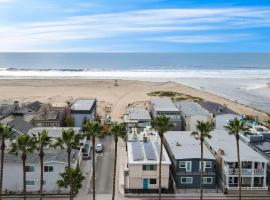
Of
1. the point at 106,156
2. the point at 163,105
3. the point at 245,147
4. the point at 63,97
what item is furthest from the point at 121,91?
the point at 245,147

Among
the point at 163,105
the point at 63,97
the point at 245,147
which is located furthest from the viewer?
the point at 63,97

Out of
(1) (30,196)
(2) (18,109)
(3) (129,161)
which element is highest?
(2) (18,109)

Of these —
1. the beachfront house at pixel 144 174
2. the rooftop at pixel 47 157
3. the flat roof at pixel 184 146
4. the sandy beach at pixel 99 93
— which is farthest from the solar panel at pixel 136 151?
the sandy beach at pixel 99 93

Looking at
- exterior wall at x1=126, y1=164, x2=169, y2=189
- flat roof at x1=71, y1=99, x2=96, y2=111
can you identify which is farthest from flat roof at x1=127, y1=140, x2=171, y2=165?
flat roof at x1=71, y1=99, x2=96, y2=111

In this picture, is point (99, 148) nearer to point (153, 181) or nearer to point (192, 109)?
point (153, 181)

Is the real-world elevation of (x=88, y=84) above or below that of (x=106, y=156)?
above

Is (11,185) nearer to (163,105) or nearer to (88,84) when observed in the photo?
(163,105)

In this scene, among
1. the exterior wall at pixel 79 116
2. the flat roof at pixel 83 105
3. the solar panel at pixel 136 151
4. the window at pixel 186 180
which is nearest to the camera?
the window at pixel 186 180

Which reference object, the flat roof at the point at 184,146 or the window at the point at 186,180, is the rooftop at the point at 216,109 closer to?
the flat roof at the point at 184,146
